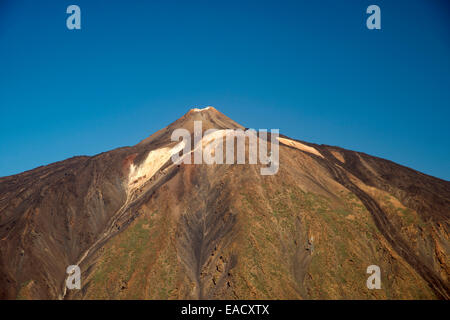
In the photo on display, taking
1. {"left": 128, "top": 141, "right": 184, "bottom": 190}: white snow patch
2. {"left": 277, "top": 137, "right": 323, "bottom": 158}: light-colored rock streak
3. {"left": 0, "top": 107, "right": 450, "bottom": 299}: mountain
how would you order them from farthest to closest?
{"left": 277, "top": 137, "right": 323, "bottom": 158}: light-colored rock streak, {"left": 128, "top": 141, "right": 184, "bottom": 190}: white snow patch, {"left": 0, "top": 107, "right": 450, "bottom": 299}: mountain

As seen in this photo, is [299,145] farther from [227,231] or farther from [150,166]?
[227,231]

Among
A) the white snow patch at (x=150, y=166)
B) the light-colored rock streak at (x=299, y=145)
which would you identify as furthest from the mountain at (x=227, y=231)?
the light-colored rock streak at (x=299, y=145)

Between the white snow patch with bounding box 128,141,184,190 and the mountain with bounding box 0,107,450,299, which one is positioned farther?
the white snow patch with bounding box 128,141,184,190

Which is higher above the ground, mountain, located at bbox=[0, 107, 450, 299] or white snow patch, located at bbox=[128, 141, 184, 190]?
white snow patch, located at bbox=[128, 141, 184, 190]

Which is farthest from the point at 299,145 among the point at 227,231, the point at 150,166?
the point at 227,231

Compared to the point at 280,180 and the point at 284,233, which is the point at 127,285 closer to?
the point at 284,233

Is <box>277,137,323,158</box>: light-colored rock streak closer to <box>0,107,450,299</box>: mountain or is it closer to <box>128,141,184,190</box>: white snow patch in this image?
<box>0,107,450,299</box>: mountain

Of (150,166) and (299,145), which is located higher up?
(299,145)

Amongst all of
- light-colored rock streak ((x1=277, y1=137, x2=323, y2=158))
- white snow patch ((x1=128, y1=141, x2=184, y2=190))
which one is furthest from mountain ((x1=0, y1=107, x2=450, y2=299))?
light-colored rock streak ((x1=277, y1=137, x2=323, y2=158))

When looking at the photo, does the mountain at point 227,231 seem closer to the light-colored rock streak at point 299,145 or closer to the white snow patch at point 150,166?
the white snow patch at point 150,166

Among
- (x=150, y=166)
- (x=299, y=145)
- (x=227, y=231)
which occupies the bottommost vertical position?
(x=227, y=231)
